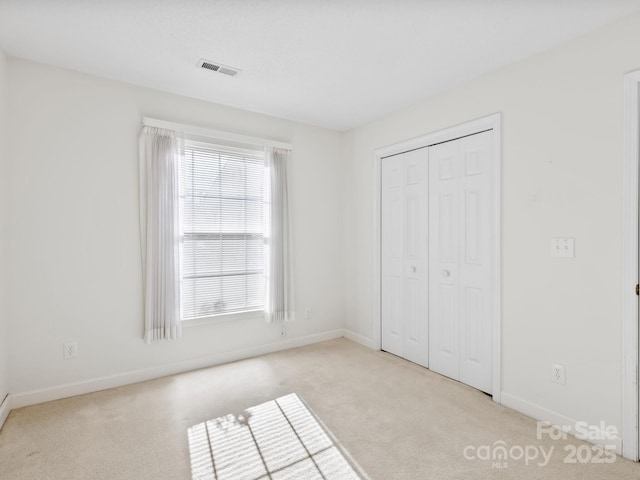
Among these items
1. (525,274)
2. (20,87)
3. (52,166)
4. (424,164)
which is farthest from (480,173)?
(20,87)

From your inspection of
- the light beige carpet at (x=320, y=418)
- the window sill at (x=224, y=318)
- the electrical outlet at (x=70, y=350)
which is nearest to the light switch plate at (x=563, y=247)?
the light beige carpet at (x=320, y=418)

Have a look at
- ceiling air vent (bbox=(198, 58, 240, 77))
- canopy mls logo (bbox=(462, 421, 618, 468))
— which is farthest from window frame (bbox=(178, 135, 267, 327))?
canopy mls logo (bbox=(462, 421, 618, 468))

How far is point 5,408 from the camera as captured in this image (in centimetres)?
237

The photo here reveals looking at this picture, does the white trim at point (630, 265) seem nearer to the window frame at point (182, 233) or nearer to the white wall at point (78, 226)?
the window frame at point (182, 233)

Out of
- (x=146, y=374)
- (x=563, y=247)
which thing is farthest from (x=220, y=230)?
(x=563, y=247)

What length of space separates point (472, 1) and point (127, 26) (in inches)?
83.3

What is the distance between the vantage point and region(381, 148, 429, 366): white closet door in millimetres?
3348

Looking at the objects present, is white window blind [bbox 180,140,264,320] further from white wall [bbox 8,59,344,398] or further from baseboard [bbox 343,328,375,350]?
baseboard [bbox 343,328,375,350]

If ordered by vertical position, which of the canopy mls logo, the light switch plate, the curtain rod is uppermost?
the curtain rod

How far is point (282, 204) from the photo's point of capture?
12.3 ft

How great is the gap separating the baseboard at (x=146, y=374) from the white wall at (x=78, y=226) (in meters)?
0.04

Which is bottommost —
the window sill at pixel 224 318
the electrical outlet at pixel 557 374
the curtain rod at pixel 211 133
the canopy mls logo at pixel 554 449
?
the canopy mls logo at pixel 554 449

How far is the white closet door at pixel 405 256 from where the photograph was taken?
3.35m

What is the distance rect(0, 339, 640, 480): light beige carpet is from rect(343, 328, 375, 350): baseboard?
0.66 metres
